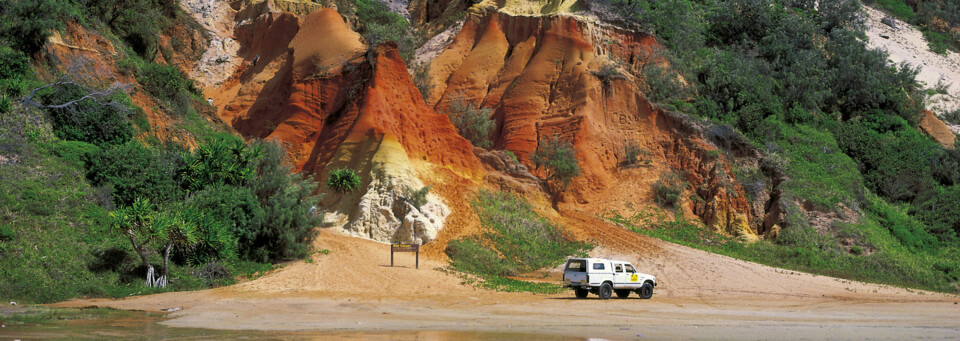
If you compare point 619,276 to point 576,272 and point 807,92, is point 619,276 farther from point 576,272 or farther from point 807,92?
point 807,92

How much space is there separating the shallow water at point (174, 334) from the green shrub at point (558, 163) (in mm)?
25875

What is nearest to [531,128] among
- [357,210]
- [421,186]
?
[421,186]

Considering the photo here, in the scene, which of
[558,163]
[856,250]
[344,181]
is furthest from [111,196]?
[856,250]

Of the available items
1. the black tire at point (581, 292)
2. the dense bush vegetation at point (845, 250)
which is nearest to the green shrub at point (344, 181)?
the black tire at point (581, 292)

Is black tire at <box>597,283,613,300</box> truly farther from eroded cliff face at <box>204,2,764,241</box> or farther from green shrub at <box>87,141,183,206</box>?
green shrub at <box>87,141,183,206</box>

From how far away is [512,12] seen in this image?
5872cm

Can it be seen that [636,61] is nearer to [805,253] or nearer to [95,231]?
[805,253]

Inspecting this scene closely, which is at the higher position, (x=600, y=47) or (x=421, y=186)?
(x=600, y=47)

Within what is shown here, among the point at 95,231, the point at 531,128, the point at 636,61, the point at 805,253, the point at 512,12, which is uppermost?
the point at 512,12

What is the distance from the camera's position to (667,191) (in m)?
44.3

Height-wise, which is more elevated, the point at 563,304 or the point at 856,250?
the point at 563,304

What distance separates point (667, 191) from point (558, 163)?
6.78 metres

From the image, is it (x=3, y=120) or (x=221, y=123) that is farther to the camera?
(x=221, y=123)

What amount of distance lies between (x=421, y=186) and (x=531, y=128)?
1337cm
